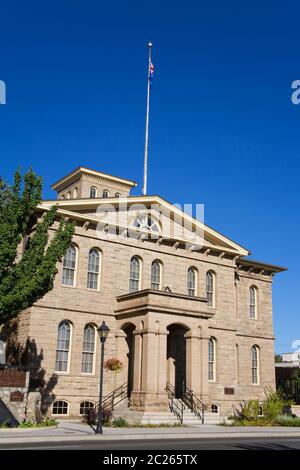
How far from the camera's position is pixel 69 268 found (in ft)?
92.8

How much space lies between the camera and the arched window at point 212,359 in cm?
3209

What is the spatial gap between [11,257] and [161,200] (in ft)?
41.1

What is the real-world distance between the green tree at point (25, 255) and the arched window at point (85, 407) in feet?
26.6

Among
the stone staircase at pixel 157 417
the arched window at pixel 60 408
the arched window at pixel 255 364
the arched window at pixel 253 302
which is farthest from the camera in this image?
the arched window at pixel 253 302

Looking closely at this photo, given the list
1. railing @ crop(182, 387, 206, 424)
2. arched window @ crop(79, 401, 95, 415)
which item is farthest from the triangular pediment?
arched window @ crop(79, 401, 95, 415)

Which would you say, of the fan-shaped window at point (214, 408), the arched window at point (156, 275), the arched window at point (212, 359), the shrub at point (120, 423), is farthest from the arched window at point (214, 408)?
the shrub at point (120, 423)

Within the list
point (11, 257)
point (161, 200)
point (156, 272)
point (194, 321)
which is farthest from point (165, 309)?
point (11, 257)

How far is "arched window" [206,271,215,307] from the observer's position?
3341cm

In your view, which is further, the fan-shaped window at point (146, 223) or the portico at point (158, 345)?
the fan-shaped window at point (146, 223)

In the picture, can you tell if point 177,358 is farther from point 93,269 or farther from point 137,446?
point 137,446

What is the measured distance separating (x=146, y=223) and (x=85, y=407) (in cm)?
1090

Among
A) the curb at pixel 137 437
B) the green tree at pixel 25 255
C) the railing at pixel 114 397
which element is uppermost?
the green tree at pixel 25 255

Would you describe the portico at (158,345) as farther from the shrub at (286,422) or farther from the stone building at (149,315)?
the shrub at (286,422)

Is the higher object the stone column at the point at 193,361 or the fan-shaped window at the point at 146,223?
the fan-shaped window at the point at 146,223
